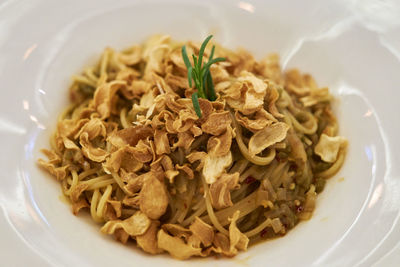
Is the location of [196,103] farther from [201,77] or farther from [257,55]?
[257,55]

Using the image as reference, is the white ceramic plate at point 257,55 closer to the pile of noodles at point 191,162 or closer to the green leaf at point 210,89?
the pile of noodles at point 191,162

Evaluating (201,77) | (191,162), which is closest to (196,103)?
(201,77)

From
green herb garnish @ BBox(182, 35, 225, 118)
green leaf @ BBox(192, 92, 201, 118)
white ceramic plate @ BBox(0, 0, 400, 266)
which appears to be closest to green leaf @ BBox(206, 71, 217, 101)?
green herb garnish @ BBox(182, 35, 225, 118)

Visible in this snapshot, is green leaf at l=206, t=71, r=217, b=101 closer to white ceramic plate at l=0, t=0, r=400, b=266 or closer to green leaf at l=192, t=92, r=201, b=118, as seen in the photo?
green leaf at l=192, t=92, r=201, b=118

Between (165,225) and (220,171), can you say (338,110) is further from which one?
(165,225)

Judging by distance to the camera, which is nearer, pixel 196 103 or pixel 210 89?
pixel 196 103

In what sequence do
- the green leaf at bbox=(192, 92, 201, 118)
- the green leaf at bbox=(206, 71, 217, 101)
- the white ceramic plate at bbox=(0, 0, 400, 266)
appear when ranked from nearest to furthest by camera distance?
1. the white ceramic plate at bbox=(0, 0, 400, 266)
2. the green leaf at bbox=(192, 92, 201, 118)
3. the green leaf at bbox=(206, 71, 217, 101)

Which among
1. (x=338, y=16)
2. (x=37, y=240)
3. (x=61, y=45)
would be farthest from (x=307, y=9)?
(x=37, y=240)
